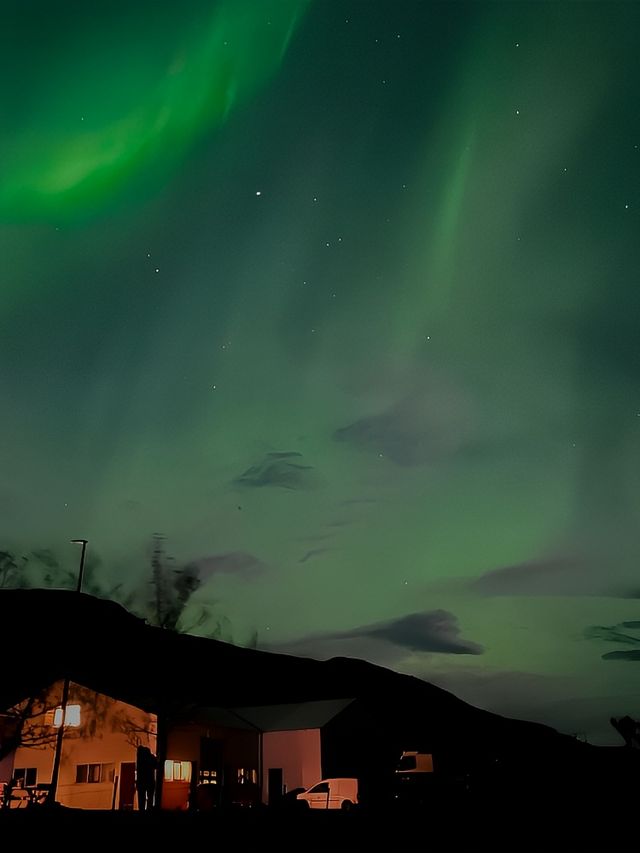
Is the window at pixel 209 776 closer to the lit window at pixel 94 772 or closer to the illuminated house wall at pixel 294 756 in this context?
the illuminated house wall at pixel 294 756

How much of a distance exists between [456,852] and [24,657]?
2977 inches

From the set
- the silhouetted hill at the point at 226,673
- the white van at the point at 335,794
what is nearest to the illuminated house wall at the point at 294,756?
the white van at the point at 335,794

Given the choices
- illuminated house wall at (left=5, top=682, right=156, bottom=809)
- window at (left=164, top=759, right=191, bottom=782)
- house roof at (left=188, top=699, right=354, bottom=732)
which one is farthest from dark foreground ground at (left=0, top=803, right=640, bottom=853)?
house roof at (left=188, top=699, right=354, bottom=732)

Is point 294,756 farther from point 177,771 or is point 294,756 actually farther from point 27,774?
point 27,774

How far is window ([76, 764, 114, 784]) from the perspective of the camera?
34375 millimetres

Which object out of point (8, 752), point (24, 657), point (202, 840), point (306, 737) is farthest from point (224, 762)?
point (24, 657)

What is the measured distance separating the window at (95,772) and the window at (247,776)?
27.0 ft

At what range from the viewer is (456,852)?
33.7 ft

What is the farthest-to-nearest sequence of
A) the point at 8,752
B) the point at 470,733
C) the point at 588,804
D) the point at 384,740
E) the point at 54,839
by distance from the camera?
the point at 470,733, the point at 384,740, the point at 8,752, the point at 588,804, the point at 54,839

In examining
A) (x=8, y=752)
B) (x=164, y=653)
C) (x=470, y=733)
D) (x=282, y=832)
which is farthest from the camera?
(x=164, y=653)

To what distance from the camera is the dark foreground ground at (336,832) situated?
9953 millimetres

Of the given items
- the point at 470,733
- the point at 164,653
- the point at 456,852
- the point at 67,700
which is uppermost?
the point at 164,653

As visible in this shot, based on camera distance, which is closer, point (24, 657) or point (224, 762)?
point (224, 762)

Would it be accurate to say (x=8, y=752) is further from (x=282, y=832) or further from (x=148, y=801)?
(x=282, y=832)
